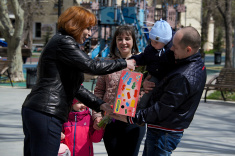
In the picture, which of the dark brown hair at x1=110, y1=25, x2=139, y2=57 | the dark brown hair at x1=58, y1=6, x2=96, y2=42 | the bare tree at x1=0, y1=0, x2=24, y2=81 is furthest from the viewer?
the bare tree at x1=0, y1=0, x2=24, y2=81

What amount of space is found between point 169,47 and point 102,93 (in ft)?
3.27

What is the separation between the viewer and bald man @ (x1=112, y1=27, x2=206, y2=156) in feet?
10.4

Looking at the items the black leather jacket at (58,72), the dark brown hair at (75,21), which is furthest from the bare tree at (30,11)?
the black leather jacket at (58,72)

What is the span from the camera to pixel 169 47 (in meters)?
3.57

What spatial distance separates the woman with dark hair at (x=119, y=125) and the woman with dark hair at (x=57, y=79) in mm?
809

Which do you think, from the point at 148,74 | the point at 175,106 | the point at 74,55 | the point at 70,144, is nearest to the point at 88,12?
the point at 74,55

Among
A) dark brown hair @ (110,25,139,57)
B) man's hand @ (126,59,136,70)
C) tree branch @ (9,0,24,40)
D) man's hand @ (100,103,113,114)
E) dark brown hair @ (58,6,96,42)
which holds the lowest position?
man's hand @ (100,103,113,114)

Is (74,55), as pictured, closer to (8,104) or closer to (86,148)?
(86,148)

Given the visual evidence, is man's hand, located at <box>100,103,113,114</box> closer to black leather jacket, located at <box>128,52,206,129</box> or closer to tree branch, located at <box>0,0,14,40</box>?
black leather jacket, located at <box>128,52,206,129</box>

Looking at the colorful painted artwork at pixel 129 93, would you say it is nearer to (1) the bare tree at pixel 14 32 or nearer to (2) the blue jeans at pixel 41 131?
(2) the blue jeans at pixel 41 131

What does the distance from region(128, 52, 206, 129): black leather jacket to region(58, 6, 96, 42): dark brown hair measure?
771mm

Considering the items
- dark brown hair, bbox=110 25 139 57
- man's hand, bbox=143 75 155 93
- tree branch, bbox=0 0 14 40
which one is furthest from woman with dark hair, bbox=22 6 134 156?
tree branch, bbox=0 0 14 40

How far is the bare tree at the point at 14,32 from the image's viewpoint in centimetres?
1639

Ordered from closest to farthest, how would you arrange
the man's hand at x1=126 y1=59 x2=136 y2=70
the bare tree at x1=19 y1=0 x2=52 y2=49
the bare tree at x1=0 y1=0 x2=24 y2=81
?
the man's hand at x1=126 y1=59 x2=136 y2=70, the bare tree at x1=0 y1=0 x2=24 y2=81, the bare tree at x1=19 y1=0 x2=52 y2=49
